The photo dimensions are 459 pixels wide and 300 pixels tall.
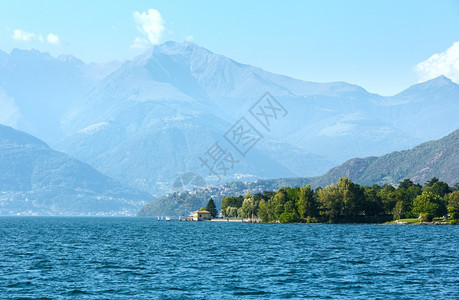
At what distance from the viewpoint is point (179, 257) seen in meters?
106

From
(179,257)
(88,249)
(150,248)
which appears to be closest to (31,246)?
(88,249)

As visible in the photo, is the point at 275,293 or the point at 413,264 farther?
the point at 413,264

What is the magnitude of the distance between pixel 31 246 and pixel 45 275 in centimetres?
5119

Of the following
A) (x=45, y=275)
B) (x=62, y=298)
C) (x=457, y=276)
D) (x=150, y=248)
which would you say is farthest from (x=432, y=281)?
(x=150, y=248)

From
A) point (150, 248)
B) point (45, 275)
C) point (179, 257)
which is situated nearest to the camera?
point (45, 275)

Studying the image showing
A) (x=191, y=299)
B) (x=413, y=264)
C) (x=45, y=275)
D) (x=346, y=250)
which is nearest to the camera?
(x=191, y=299)

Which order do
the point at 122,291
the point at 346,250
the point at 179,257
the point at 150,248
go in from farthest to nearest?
1. the point at 150,248
2. the point at 346,250
3. the point at 179,257
4. the point at 122,291

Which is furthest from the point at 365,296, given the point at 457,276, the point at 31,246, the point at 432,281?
the point at 31,246

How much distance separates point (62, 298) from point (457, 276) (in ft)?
159

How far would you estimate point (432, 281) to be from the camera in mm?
76812

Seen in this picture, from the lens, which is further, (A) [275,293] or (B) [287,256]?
(B) [287,256]

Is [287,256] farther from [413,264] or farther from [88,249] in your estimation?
[88,249]

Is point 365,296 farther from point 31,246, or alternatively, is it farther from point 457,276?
point 31,246

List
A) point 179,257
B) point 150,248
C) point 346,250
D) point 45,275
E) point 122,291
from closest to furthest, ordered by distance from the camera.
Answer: point 122,291 → point 45,275 → point 179,257 → point 346,250 → point 150,248
